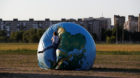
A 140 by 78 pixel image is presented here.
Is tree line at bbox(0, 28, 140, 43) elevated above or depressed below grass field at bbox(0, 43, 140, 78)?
below

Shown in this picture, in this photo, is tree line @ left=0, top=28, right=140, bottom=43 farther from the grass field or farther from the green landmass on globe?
the green landmass on globe

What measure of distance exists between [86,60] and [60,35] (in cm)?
159

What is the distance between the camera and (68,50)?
1758 centimetres

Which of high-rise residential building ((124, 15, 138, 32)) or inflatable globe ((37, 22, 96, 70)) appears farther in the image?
high-rise residential building ((124, 15, 138, 32))

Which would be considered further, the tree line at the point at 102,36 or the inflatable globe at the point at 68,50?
the tree line at the point at 102,36

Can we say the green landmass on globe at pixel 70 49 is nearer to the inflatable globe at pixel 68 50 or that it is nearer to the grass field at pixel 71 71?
the inflatable globe at pixel 68 50

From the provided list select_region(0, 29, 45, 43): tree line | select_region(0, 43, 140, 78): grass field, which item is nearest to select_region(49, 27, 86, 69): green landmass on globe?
select_region(0, 43, 140, 78): grass field

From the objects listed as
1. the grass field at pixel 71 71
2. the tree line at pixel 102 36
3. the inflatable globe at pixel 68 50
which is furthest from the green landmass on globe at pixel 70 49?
the tree line at pixel 102 36

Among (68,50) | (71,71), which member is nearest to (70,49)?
(68,50)

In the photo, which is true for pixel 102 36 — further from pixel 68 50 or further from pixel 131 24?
pixel 68 50

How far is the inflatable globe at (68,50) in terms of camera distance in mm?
17625

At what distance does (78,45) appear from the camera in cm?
1775

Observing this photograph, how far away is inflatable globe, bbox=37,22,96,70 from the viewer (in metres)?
17.6

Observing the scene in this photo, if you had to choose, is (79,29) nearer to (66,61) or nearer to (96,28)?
(66,61)
